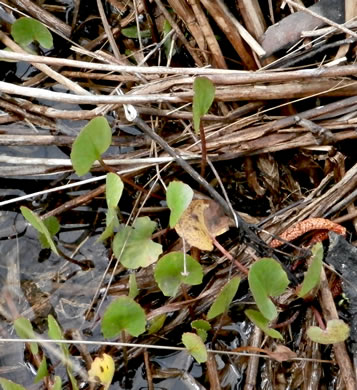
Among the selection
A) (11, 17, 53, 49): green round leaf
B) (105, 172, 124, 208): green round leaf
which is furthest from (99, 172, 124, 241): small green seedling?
(11, 17, 53, 49): green round leaf

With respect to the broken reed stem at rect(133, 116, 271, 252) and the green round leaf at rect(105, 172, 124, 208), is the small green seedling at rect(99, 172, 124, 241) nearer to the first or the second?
the green round leaf at rect(105, 172, 124, 208)

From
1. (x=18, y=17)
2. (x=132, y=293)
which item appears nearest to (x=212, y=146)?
(x=132, y=293)

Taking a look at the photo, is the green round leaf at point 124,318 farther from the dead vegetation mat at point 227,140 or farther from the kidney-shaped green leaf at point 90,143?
the kidney-shaped green leaf at point 90,143

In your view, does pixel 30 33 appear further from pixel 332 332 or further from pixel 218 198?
pixel 332 332

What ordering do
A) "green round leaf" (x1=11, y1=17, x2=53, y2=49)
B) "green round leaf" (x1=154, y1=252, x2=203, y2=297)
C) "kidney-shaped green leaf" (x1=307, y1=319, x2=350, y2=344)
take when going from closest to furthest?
"kidney-shaped green leaf" (x1=307, y1=319, x2=350, y2=344) → "green round leaf" (x1=154, y1=252, x2=203, y2=297) → "green round leaf" (x1=11, y1=17, x2=53, y2=49)

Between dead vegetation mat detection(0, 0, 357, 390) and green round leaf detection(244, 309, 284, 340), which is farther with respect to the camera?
dead vegetation mat detection(0, 0, 357, 390)

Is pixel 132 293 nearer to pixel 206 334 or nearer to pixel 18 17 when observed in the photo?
pixel 206 334
